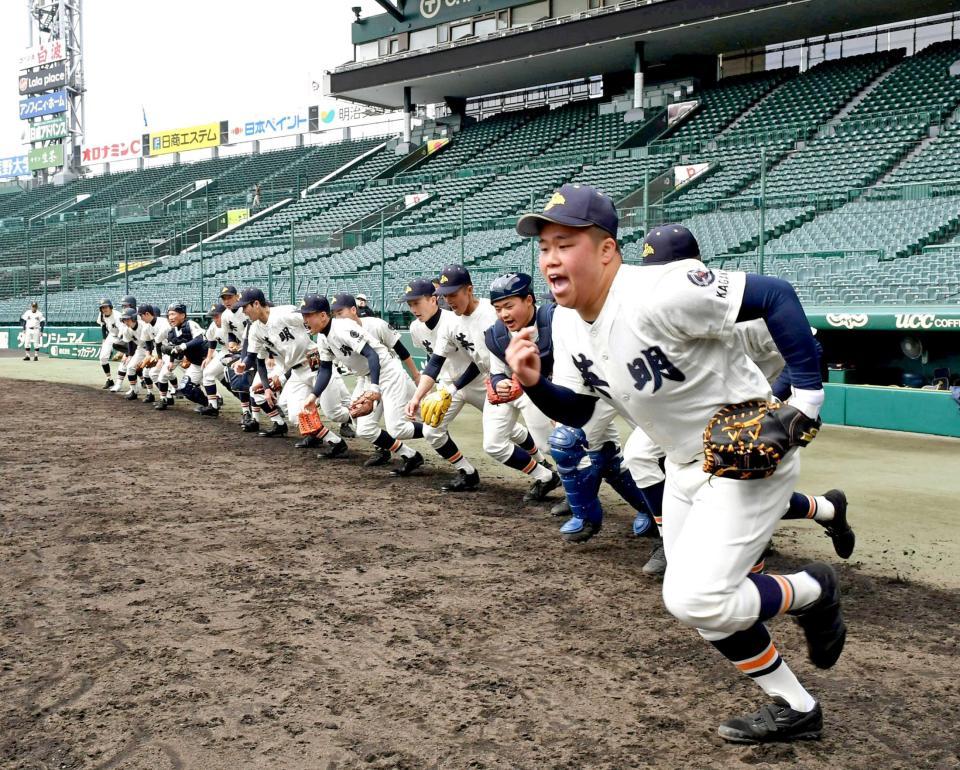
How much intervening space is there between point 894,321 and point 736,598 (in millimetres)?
9617

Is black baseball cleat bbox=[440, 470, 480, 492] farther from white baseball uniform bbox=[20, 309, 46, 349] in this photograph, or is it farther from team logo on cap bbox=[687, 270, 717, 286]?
white baseball uniform bbox=[20, 309, 46, 349]

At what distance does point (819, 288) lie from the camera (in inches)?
493

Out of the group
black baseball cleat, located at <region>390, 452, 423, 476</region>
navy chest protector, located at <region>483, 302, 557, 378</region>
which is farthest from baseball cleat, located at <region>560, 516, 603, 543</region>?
black baseball cleat, located at <region>390, 452, 423, 476</region>

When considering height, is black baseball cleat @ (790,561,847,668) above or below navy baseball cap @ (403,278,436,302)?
below

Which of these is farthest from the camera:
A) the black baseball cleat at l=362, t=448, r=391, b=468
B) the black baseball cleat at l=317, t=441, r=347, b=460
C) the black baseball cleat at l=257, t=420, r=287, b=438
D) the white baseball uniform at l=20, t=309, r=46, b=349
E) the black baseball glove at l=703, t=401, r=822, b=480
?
the white baseball uniform at l=20, t=309, r=46, b=349

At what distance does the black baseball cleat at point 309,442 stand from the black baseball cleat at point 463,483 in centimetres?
270

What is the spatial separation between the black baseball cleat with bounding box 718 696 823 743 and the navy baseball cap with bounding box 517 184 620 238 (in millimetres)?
1751

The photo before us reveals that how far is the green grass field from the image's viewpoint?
209 inches

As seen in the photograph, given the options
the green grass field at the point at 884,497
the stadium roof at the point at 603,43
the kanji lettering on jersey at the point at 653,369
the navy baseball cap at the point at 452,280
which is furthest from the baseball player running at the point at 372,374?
the stadium roof at the point at 603,43

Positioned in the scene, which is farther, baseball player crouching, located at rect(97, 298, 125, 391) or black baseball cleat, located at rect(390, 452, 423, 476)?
baseball player crouching, located at rect(97, 298, 125, 391)

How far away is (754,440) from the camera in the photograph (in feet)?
8.96

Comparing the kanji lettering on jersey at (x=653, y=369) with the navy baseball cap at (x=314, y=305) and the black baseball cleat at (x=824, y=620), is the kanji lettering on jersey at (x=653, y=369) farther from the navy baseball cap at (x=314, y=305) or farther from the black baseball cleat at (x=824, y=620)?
the navy baseball cap at (x=314, y=305)

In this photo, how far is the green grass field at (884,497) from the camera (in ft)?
17.4

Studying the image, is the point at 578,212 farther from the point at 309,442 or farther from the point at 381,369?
the point at 309,442
